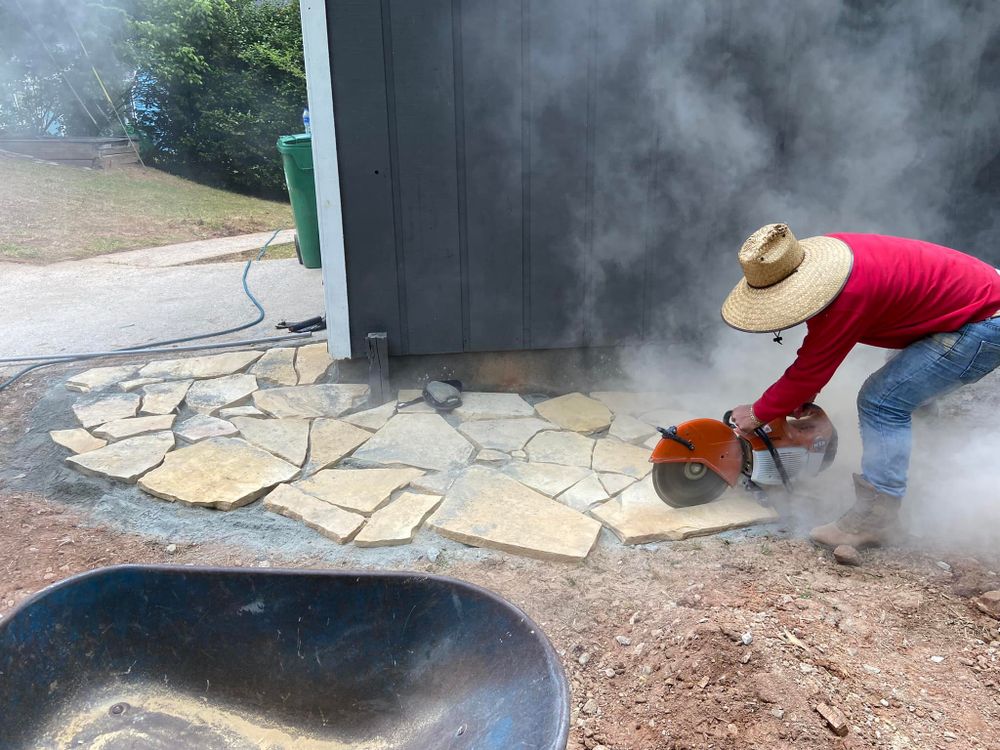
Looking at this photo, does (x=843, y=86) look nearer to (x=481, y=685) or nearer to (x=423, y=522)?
(x=423, y=522)

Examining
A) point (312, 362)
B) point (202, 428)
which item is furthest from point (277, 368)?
point (202, 428)

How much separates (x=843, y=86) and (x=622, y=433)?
2.30 metres

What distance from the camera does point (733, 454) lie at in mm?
3062

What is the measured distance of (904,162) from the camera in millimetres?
4301

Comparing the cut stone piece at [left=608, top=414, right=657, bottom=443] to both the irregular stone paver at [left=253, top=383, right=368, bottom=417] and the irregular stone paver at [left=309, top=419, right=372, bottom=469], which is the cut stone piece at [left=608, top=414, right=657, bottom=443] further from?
the irregular stone paver at [left=253, top=383, right=368, bottom=417]

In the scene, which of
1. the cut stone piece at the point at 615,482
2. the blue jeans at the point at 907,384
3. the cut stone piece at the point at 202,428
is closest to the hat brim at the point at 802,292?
A: the blue jeans at the point at 907,384

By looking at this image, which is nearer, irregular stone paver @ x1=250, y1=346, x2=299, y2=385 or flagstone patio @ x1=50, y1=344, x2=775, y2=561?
flagstone patio @ x1=50, y1=344, x2=775, y2=561

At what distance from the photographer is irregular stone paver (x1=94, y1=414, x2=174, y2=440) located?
3842 mm

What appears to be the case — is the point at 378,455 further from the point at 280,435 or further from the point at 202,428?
the point at 202,428

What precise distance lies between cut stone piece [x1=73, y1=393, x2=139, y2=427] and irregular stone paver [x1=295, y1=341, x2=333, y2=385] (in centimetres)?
95

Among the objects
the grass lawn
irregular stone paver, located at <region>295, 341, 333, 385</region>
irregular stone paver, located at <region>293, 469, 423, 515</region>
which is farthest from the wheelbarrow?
the grass lawn

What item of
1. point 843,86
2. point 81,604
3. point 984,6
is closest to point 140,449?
point 81,604

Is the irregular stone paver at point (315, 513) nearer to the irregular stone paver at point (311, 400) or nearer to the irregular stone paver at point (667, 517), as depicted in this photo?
the irregular stone paver at point (311, 400)

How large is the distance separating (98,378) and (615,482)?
327 centimetres
